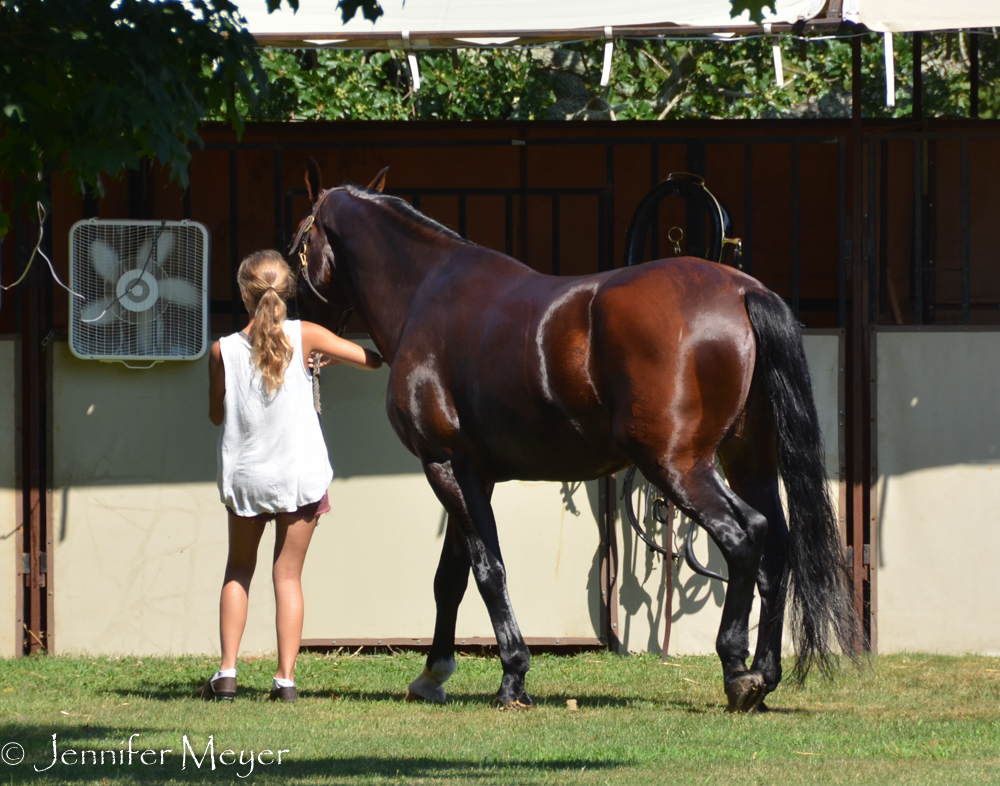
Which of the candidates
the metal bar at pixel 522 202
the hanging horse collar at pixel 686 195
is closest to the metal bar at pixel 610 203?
→ the hanging horse collar at pixel 686 195

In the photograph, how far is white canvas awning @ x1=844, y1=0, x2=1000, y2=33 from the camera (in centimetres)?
558

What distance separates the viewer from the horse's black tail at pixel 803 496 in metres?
4.59

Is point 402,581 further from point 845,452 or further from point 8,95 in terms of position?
Answer: point 8,95

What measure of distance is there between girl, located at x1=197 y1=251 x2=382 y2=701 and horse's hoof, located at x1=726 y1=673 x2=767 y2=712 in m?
1.67

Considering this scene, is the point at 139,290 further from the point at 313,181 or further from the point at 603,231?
the point at 603,231

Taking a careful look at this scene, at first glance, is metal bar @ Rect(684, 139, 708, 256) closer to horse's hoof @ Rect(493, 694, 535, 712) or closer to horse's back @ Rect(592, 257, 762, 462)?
horse's back @ Rect(592, 257, 762, 462)

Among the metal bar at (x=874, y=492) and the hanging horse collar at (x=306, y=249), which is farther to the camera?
the metal bar at (x=874, y=492)

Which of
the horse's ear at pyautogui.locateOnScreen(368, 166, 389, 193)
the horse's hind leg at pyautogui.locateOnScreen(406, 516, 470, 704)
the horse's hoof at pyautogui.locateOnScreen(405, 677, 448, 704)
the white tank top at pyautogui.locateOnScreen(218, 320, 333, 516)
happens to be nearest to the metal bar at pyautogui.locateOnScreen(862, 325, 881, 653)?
the horse's hind leg at pyautogui.locateOnScreen(406, 516, 470, 704)

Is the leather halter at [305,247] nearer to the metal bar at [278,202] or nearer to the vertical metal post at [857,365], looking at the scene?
the metal bar at [278,202]

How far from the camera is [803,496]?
4688 mm

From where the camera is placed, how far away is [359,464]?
253 inches

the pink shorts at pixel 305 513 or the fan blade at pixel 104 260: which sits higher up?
the fan blade at pixel 104 260

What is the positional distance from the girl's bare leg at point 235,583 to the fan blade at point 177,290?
1.63 m

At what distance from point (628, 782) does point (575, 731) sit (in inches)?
35.2
